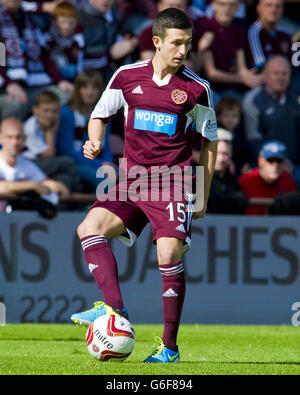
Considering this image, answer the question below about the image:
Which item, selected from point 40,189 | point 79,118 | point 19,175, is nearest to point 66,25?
point 79,118

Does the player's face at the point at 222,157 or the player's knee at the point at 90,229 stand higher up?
the player's knee at the point at 90,229

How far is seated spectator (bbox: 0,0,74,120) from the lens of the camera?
467 inches

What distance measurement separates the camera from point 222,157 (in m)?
11.1

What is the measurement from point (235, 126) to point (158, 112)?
233 inches

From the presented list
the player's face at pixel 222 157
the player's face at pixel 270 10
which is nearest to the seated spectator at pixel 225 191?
the player's face at pixel 222 157

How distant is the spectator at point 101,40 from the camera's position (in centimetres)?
1268

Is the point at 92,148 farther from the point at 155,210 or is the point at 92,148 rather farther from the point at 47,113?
the point at 47,113

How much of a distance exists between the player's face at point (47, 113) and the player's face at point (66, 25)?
138 cm

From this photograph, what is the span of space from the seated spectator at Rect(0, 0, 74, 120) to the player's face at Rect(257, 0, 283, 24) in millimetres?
3362

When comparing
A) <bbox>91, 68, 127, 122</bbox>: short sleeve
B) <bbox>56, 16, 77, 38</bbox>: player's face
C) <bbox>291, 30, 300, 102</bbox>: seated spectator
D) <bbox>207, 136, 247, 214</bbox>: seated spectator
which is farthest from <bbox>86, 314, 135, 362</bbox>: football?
<bbox>291, 30, 300, 102</bbox>: seated spectator

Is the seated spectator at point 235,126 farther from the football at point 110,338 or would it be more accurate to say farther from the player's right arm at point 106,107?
the football at point 110,338

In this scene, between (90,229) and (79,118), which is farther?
(79,118)

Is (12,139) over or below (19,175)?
over
